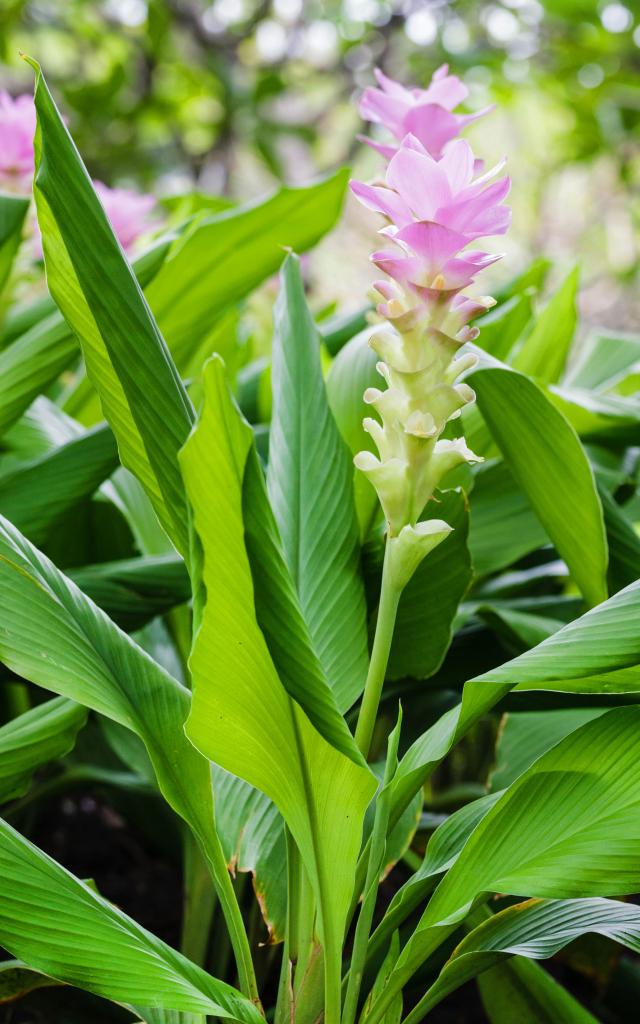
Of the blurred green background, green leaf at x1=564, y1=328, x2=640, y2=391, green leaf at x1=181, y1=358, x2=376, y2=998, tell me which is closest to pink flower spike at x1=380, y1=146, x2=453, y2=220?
green leaf at x1=181, y1=358, x2=376, y2=998

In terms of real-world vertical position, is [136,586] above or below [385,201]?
below

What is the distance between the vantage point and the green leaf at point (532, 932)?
47 centimetres

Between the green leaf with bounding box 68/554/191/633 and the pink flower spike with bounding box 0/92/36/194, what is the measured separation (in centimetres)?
54

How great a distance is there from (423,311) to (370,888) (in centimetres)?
30

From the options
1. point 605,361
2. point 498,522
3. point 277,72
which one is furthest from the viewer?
→ point 277,72

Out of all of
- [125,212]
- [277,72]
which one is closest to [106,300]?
[125,212]

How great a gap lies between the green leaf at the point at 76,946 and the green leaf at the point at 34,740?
0.28ft

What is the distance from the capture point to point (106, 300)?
0.44 metres

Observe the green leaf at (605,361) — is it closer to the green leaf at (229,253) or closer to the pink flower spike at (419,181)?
the green leaf at (229,253)

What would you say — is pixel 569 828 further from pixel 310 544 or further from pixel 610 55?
pixel 610 55

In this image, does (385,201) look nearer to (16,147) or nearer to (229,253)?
(229,253)

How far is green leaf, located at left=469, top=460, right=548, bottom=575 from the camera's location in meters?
0.76

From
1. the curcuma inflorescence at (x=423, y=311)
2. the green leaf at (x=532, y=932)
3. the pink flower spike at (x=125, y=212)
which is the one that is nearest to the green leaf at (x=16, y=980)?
the green leaf at (x=532, y=932)

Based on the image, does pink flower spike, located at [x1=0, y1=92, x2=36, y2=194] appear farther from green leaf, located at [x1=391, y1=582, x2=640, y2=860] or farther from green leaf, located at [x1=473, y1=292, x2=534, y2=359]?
green leaf, located at [x1=391, y1=582, x2=640, y2=860]
